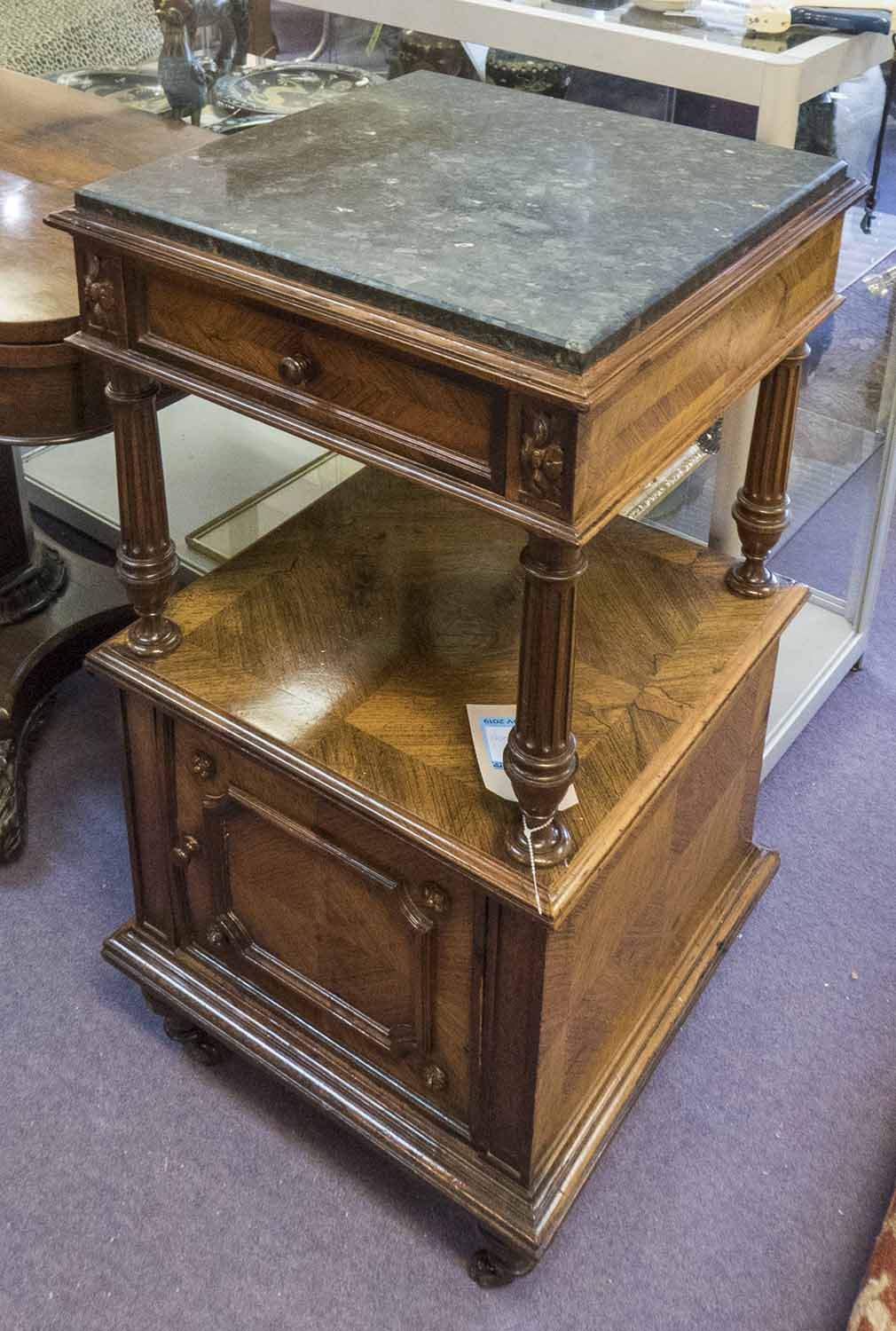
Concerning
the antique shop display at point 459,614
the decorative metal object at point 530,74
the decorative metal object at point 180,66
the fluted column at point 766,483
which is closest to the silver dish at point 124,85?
the decorative metal object at point 180,66

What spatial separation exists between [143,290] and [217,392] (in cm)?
11

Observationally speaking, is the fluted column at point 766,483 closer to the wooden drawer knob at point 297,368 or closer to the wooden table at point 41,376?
the wooden drawer knob at point 297,368

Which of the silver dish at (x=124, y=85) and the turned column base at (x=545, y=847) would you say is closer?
the turned column base at (x=545, y=847)

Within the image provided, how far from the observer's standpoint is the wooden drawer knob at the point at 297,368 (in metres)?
1.19

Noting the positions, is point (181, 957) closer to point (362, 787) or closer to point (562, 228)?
point (362, 787)

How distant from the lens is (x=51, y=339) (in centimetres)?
159

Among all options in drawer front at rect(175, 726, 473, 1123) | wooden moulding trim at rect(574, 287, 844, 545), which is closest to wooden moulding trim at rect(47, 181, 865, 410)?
wooden moulding trim at rect(574, 287, 844, 545)

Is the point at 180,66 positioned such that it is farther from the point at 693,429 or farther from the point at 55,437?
the point at 693,429

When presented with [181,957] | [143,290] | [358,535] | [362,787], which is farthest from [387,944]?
[143,290]

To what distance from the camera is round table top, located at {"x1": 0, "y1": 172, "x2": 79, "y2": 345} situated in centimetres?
158

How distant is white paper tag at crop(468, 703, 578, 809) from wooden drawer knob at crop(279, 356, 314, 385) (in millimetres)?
407

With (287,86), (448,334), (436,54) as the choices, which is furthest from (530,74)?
(448,334)

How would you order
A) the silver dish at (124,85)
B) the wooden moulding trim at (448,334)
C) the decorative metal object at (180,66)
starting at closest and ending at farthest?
the wooden moulding trim at (448,334)
the decorative metal object at (180,66)
the silver dish at (124,85)

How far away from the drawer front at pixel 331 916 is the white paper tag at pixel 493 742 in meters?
0.10
